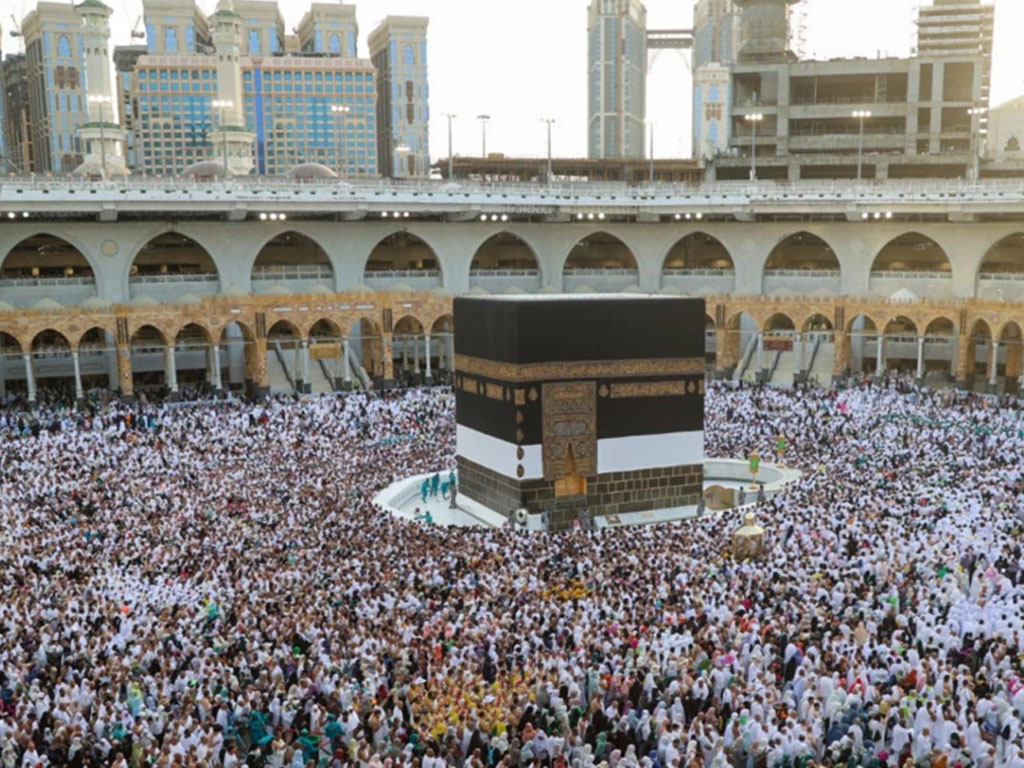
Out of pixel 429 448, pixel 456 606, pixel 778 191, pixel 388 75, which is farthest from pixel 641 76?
pixel 456 606

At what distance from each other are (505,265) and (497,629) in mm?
33935

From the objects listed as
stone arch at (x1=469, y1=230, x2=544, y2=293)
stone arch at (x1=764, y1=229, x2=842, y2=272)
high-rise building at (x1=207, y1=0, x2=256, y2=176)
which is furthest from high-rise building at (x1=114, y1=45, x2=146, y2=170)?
stone arch at (x1=764, y1=229, x2=842, y2=272)

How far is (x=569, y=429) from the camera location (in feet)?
61.8

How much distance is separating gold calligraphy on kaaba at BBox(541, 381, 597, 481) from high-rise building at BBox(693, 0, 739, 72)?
124 metres

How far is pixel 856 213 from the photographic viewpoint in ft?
116

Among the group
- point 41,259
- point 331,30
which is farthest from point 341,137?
point 41,259

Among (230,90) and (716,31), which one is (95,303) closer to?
(230,90)

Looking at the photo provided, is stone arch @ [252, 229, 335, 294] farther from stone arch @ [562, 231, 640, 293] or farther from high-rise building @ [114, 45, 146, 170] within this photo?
high-rise building @ [114, 45, 146, 170]

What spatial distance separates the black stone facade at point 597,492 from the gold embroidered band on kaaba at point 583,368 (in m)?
1.92

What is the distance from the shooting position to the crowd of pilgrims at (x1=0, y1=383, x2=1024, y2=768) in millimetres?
8828

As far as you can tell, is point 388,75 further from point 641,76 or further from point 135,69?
point 641,76

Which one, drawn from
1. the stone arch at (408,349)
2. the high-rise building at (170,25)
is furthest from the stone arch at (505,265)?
the high-rise building at (170,25)

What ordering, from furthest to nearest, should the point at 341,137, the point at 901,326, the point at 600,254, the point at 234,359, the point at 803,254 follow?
the point at 341,137, the point at 600,254, the point at 803,254, the point at 901,326, the point at 234,359

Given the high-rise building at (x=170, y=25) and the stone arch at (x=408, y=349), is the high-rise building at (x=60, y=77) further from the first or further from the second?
the stone arch at (x=408, y=349)
